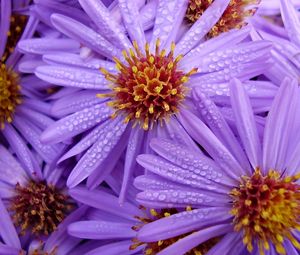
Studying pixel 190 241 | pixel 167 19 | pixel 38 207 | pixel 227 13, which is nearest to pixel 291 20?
pixel 227 13

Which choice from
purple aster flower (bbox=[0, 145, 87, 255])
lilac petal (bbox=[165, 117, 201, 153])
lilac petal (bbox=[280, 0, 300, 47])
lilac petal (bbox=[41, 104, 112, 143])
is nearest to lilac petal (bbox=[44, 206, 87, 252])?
purple aster flower (bbox=[0, 145, 87, 255])

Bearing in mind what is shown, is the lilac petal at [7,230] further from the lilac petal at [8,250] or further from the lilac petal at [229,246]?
the lilac petal at [229,246]

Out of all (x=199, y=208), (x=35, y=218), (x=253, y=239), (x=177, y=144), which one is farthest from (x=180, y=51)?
(x=35, y=218)

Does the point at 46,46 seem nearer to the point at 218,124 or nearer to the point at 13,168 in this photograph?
the point at 13,168

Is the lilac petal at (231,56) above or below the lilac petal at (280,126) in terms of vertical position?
above

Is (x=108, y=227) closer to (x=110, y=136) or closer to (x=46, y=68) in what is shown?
(x=110, y=136)

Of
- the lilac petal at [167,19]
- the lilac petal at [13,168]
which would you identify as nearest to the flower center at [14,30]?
the lilac petal at [13,168]

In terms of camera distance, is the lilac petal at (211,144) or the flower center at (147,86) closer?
the lilac petal at (211,144)
